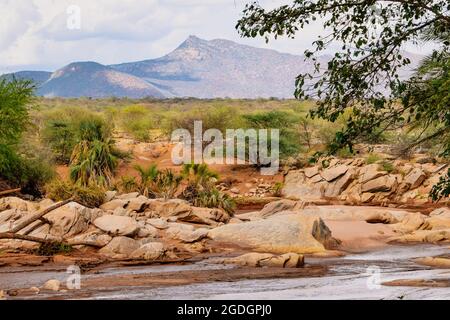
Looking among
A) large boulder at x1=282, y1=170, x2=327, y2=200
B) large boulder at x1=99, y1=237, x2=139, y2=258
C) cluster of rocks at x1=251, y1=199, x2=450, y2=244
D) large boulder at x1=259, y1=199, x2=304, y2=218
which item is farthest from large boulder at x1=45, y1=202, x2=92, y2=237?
large boulder at x1=282, y1=170, x2=327, y2=200

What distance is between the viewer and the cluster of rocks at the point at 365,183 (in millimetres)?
30031

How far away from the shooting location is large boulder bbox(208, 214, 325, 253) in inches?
638

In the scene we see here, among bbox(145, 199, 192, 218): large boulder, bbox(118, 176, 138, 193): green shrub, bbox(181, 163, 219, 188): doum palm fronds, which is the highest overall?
bbox(181, 163, 219, 188): doum palm fronds

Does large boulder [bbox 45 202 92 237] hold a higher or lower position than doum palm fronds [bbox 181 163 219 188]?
lower

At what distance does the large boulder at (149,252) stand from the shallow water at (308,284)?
35.6 inches

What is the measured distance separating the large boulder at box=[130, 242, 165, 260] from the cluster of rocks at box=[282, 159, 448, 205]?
15.1 metres

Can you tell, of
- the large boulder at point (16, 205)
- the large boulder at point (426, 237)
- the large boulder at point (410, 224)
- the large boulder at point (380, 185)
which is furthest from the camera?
the large boulder at point (380, 185)

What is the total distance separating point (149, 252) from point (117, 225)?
1927 mm

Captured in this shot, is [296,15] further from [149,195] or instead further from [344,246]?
[149,195]

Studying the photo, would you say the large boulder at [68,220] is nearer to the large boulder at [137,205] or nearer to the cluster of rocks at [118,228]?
the cluster of rocks at [118,228]

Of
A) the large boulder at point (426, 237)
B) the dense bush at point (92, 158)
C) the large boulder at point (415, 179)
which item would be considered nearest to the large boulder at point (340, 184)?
the large boulder at point (415, 179)

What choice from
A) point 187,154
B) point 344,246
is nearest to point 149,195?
point 344,246

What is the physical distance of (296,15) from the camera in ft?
26.8

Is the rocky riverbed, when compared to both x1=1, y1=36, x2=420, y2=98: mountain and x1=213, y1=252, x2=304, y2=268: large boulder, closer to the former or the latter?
x1=213, y1=252, x2=304, y2=268: large boulder
